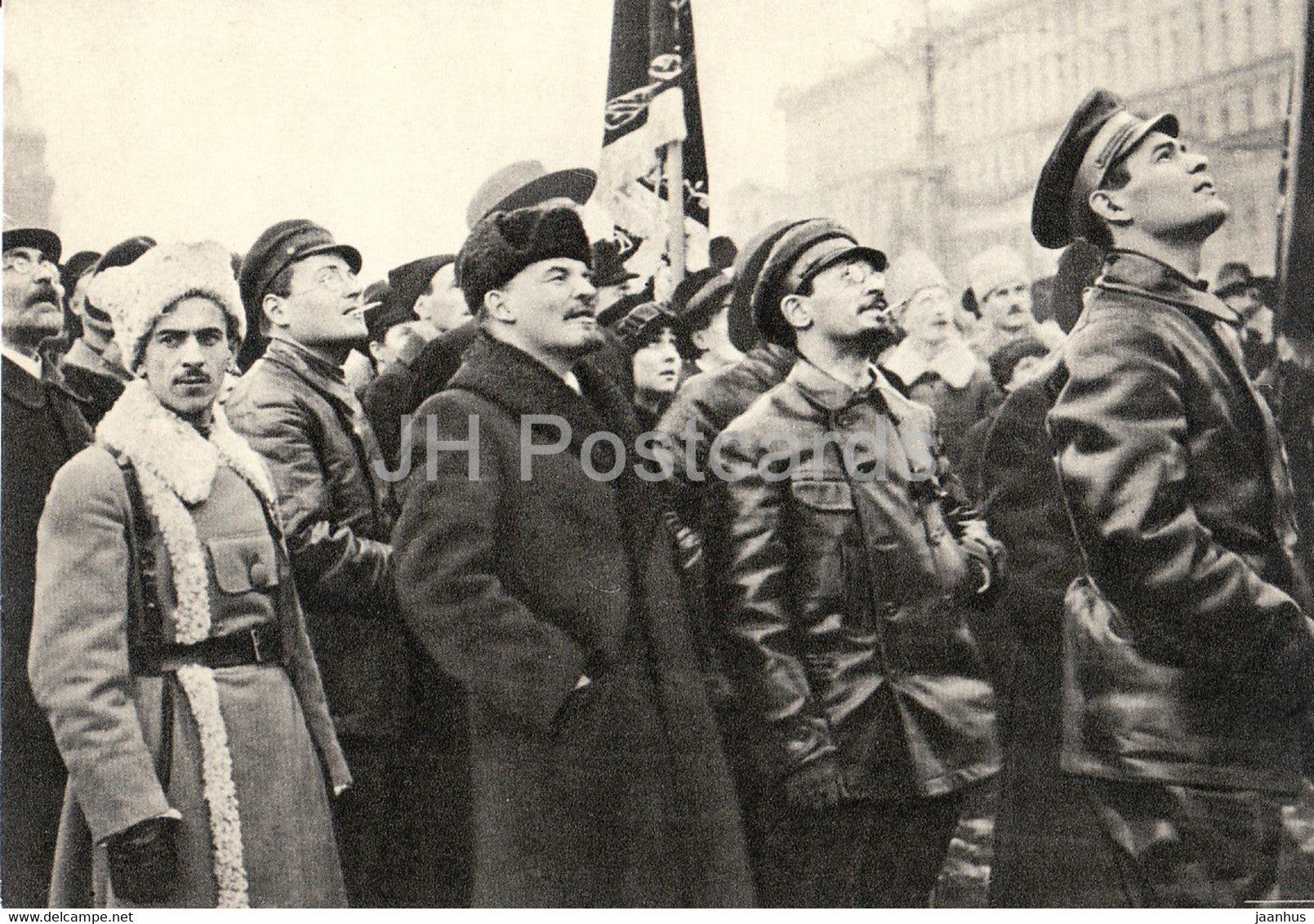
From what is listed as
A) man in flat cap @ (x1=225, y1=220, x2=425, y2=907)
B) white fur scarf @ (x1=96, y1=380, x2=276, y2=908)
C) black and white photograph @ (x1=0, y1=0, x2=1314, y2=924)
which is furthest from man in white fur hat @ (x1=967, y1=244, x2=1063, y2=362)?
white fur scarf @ (x1=96, y1=380, x2=276, y2=908)

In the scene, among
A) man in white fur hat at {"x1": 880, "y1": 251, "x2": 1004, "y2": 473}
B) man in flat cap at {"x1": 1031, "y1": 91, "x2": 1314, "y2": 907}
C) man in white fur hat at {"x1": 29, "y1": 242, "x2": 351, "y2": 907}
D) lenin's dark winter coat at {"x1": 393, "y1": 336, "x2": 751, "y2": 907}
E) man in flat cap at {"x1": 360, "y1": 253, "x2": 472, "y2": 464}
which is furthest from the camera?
man in white fur hat at {"x1": 880, "y1": 251, "x2": 1004, "y2": 473}

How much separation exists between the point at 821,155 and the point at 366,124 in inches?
54.2

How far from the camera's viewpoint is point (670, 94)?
4.11m

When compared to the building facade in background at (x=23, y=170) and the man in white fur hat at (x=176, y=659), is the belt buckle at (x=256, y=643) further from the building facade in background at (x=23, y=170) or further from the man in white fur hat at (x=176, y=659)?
the building facade in background at (x=23, y=170)

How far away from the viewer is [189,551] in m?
3.06

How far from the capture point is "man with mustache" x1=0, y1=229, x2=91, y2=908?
362cm

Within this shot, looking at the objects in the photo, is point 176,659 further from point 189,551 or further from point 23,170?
point 23,170

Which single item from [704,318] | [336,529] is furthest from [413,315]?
[704,318]

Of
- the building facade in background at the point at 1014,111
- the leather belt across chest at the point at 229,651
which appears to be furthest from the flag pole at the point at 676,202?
the leather belt across chest at the point at 229,651

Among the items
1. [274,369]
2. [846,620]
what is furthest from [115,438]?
[846,620]

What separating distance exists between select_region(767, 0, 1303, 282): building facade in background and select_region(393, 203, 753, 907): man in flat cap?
36.6 inches

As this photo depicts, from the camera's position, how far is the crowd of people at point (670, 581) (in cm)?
314

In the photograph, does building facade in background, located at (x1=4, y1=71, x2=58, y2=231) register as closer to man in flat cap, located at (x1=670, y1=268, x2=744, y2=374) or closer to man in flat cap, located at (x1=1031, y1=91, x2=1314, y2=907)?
man in flat cap, located at (x1=670, y1=268, x2=744, y2=374)
